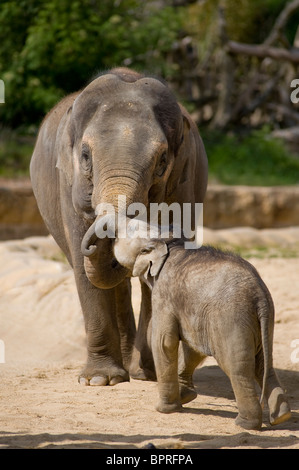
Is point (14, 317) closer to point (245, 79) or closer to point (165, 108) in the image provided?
point (165, 108)

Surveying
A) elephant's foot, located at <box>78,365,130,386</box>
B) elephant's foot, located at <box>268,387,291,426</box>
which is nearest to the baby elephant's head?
elephant's foot, located at <box>268,387,291,426</box>

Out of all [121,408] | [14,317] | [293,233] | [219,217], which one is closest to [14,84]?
[219,217]

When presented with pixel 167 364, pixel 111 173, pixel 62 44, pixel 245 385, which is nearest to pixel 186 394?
pixel 167 364

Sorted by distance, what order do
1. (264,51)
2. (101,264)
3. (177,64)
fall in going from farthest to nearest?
(177,64) < (264,51) < (101,264)

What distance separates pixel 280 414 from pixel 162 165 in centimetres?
175

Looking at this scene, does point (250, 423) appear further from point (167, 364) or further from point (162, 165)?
point (162, 165)

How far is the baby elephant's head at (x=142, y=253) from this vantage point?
15.6 ft

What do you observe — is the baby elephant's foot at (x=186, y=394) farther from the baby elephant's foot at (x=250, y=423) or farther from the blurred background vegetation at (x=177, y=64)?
the blurred background vegetation at (x=177, y=64)

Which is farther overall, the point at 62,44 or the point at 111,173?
the point at 62,44

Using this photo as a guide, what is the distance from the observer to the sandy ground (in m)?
4.27

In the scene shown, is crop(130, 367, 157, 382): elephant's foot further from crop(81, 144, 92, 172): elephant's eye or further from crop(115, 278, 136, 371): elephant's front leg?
crop(81, 144, 92, 172): elephant's eye

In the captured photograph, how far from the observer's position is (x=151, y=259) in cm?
477

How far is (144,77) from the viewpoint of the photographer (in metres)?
5.68

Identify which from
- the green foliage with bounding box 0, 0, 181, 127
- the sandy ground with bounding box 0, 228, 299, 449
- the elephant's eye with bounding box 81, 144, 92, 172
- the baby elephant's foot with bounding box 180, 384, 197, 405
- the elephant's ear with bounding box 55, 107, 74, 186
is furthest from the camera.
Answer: the green foliage with bounding box 0, 0, 181, 127
